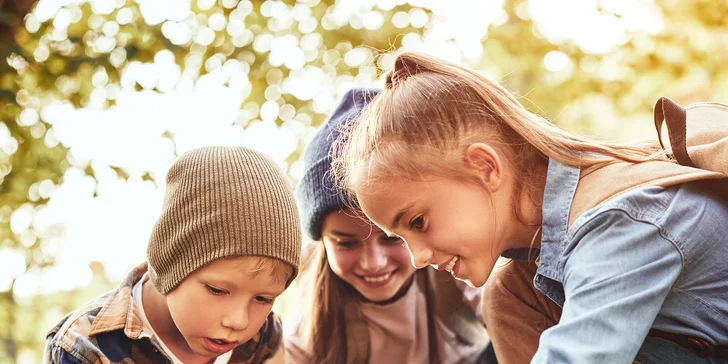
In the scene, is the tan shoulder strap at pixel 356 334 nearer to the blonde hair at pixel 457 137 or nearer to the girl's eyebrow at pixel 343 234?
the girl's eyebrow at pixel 343 234

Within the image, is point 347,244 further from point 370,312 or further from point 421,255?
point 421,255

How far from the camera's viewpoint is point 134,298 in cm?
240

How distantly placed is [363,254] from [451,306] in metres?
0.53

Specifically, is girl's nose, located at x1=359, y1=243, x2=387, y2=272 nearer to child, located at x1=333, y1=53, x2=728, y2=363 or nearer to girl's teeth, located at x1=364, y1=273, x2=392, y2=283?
girl's teeth, located at x1=364, y1=273, x2=392, y2=283

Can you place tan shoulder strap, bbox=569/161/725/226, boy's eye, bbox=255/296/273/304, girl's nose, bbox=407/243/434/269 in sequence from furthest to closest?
boy's eye, bbox=255/296/273/304 < girl's nose, bbox=407/243/434/269 < tan shoulder strap, bbox=569/161/725/226

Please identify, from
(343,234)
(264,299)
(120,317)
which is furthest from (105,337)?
(343,234)

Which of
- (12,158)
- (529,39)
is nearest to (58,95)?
(12,158)

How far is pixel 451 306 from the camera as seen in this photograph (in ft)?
10.0

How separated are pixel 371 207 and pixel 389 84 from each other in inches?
15.0

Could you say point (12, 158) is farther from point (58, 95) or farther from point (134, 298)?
point (134, 298)

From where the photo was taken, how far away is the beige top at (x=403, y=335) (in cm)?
299

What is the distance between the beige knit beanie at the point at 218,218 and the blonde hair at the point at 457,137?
34 cm

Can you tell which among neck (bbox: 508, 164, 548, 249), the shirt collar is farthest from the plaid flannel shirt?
neck (bbox: 508, 164, 548, 249)

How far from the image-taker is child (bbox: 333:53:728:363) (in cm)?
161
